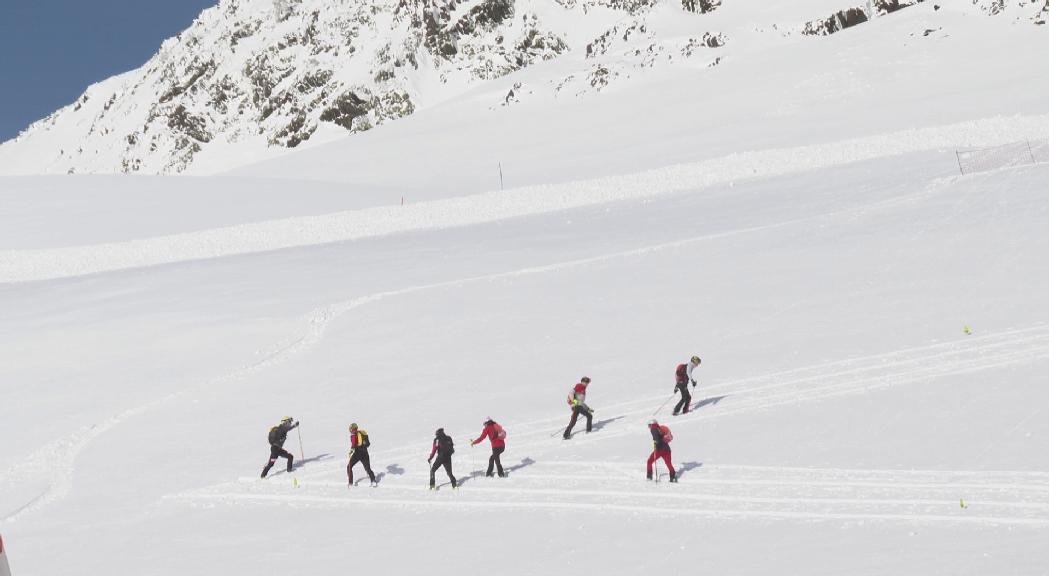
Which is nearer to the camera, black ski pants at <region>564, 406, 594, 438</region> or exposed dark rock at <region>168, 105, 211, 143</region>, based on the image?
black ski pants at <region>564, 406, 594, 438</region>

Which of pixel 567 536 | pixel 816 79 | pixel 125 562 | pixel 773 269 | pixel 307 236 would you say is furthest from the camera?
pixel 816 79

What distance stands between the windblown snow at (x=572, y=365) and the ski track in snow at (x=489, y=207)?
191 millimetres

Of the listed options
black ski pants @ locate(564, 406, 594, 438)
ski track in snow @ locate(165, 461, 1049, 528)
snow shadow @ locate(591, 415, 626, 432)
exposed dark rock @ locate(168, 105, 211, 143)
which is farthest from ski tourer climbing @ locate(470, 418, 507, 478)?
exposed dark rock @ locate(168, 105, 211, 143)

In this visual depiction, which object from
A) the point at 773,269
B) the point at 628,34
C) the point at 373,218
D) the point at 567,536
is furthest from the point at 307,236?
the point at 628,34

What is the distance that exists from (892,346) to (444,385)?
881 cm

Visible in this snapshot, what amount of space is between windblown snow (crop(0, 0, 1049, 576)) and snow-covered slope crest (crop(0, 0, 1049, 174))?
39049 millimetres

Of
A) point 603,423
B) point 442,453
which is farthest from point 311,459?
point 603,423

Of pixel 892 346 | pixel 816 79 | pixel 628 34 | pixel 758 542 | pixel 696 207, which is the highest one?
pixel 628 34

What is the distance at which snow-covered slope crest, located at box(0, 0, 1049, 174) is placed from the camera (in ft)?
289

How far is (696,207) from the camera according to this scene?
38188 mm

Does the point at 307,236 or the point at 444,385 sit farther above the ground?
the point at 307,236

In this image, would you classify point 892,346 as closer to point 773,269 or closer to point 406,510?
point 773,269

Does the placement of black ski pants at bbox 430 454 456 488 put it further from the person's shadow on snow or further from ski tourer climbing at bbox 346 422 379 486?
the person's shadow on snow

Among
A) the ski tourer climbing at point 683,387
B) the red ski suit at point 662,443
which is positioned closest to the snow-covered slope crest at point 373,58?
the ski tourer climbing at point 683,387
